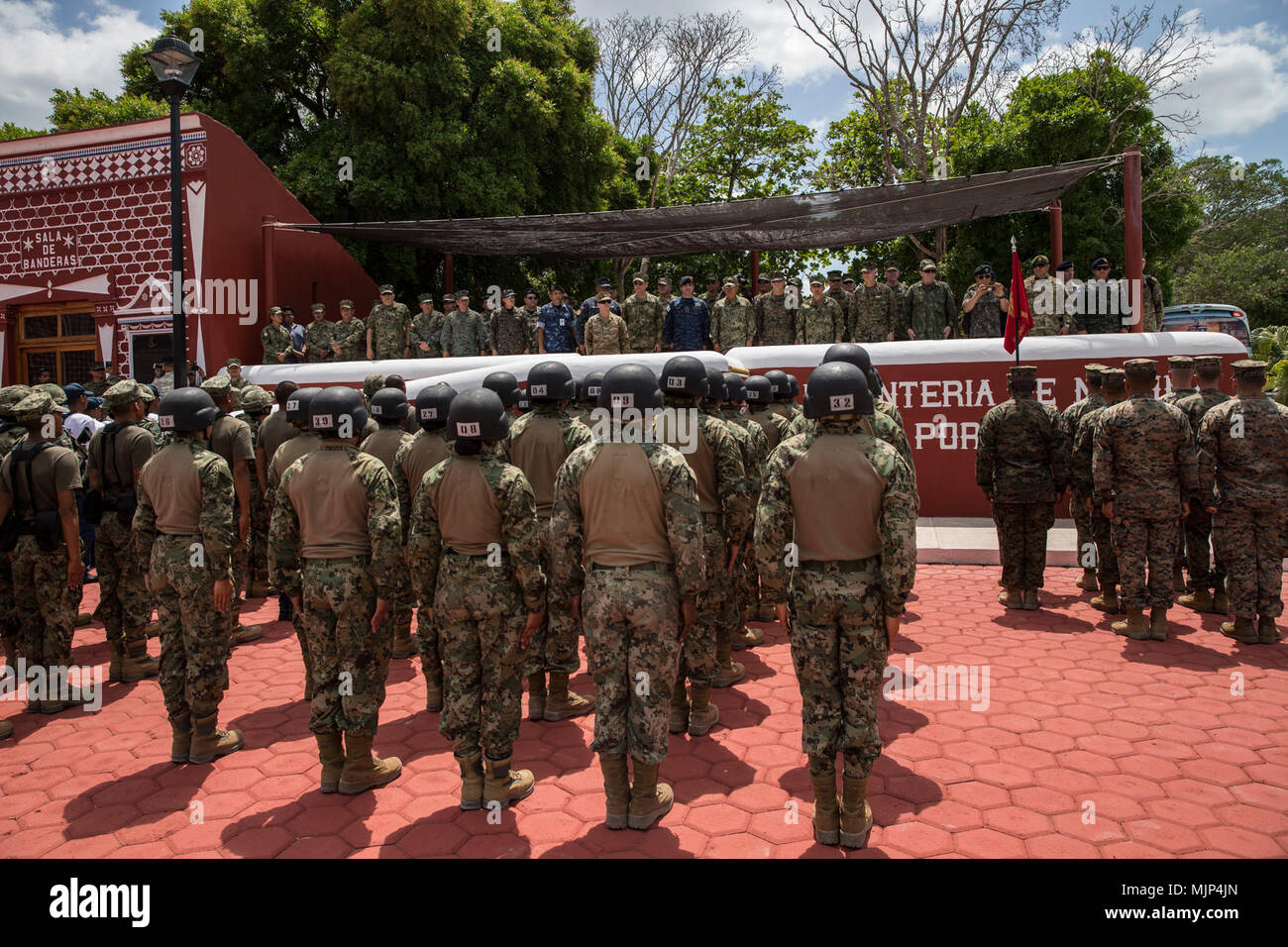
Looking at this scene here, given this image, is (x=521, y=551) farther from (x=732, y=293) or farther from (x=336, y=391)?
(x=732, y=293)

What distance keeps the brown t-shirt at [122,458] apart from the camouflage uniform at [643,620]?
4378mm

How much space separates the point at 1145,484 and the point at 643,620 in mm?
4857

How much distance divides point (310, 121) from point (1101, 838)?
72.6 feet

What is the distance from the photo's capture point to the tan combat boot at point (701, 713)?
505 cm

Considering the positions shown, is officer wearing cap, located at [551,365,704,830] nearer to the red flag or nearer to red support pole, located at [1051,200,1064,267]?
the red flag

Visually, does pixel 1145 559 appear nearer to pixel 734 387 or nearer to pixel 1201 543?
pixel 1201 543

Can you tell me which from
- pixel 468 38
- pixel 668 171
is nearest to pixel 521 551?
pixel 468 38

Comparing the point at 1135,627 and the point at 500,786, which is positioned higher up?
the point at 1135,627

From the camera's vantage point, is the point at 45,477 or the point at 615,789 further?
the point at 45,477

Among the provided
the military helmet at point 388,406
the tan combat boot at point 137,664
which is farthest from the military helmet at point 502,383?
the tan combat boot at point 137,664

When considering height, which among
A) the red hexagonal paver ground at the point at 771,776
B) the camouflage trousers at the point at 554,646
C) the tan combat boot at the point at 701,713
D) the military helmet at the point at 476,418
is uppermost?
the military helmet at the point at 476,418

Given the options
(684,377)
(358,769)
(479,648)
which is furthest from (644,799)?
(684,377)

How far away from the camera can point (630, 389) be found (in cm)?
399

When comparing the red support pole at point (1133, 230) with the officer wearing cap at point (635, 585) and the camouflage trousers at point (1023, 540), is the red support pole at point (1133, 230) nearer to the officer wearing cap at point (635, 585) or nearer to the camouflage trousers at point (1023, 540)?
the camouflage trousers at point (1023, 540)
